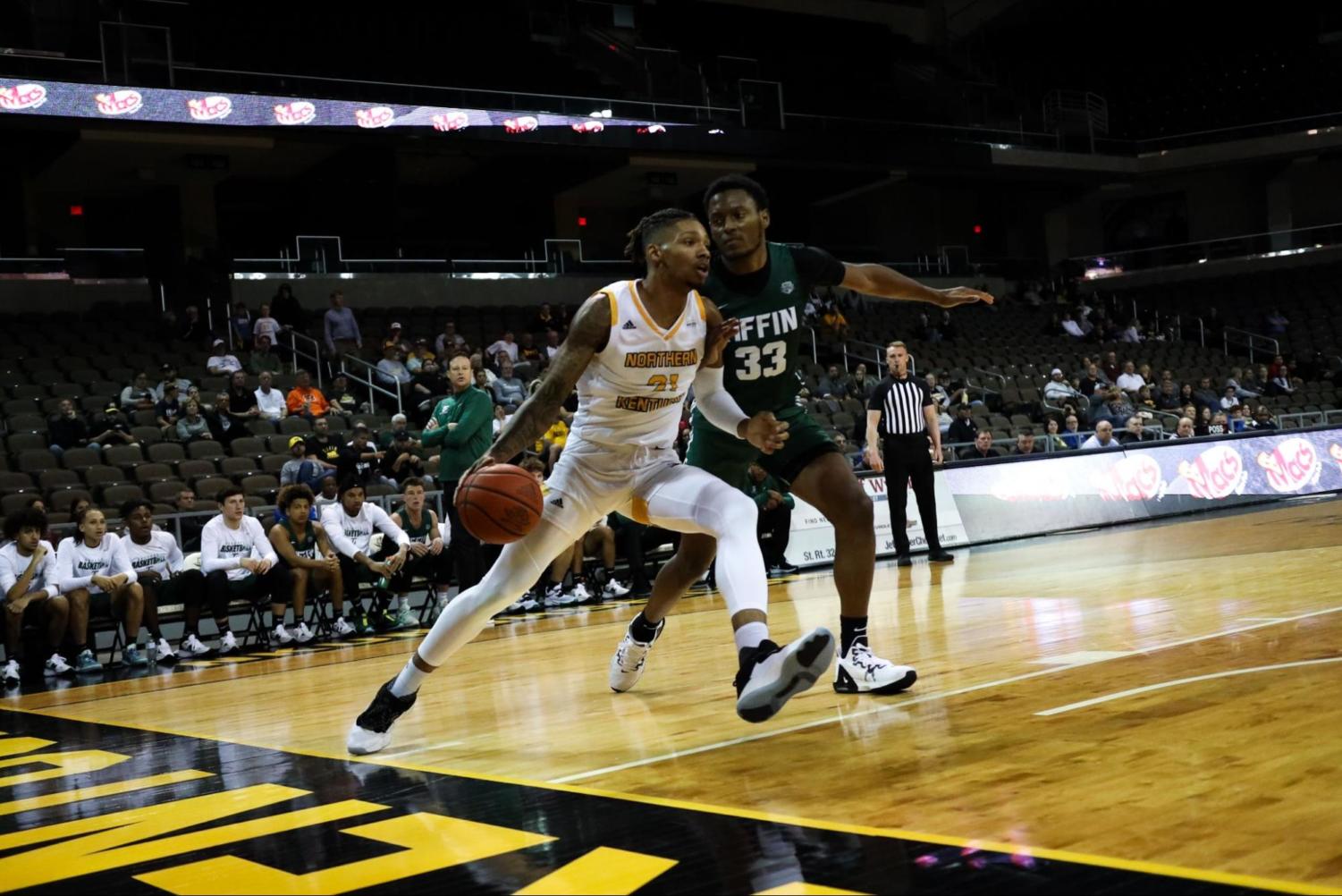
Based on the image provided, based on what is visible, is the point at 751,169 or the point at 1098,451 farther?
the point at 751,169

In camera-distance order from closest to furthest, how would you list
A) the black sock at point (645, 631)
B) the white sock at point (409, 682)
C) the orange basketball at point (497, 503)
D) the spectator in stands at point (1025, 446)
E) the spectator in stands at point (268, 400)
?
1. the orange basketball at point (497, 503)
2. the white sock at point (409, 682)
3. the black sock at point (645, 631)
4. the spectator in stands at point (268, 400)
5. the spectator in stands at point (1025, 446)

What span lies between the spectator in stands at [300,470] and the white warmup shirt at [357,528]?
1601 mm

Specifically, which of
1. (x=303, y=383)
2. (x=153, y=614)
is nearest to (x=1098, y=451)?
(x=303, y=383)

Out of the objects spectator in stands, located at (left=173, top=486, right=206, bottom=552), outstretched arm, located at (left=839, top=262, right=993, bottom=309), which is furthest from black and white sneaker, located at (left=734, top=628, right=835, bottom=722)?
spectator in stands, located at (left=173, top=486, right=206, bottom=552)

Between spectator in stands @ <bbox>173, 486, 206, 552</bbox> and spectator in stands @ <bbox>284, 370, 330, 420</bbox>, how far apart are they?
3627mm

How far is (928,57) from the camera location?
1247 inches

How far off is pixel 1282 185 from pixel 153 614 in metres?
32.5

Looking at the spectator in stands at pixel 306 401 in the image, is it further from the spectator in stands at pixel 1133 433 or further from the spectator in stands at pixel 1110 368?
→ the spectator in stands at pixel 1110 368

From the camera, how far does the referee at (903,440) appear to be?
10805mm

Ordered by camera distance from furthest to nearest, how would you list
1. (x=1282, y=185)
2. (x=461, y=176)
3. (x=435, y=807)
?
1. (x=1282, y=185)
2. (x=461, y=176)
3. (x=435, y=807)

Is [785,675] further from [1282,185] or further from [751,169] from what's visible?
[1282,185]

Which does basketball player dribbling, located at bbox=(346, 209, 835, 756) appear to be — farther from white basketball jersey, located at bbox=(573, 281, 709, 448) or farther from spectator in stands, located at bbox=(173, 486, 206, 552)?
spectator in stands, located at bbox=(173, 486, 206, 552)

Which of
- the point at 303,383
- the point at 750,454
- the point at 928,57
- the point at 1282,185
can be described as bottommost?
the point at 750,454

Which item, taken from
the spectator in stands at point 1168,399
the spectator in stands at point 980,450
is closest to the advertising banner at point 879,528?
the spectator in stands at point 980,450
